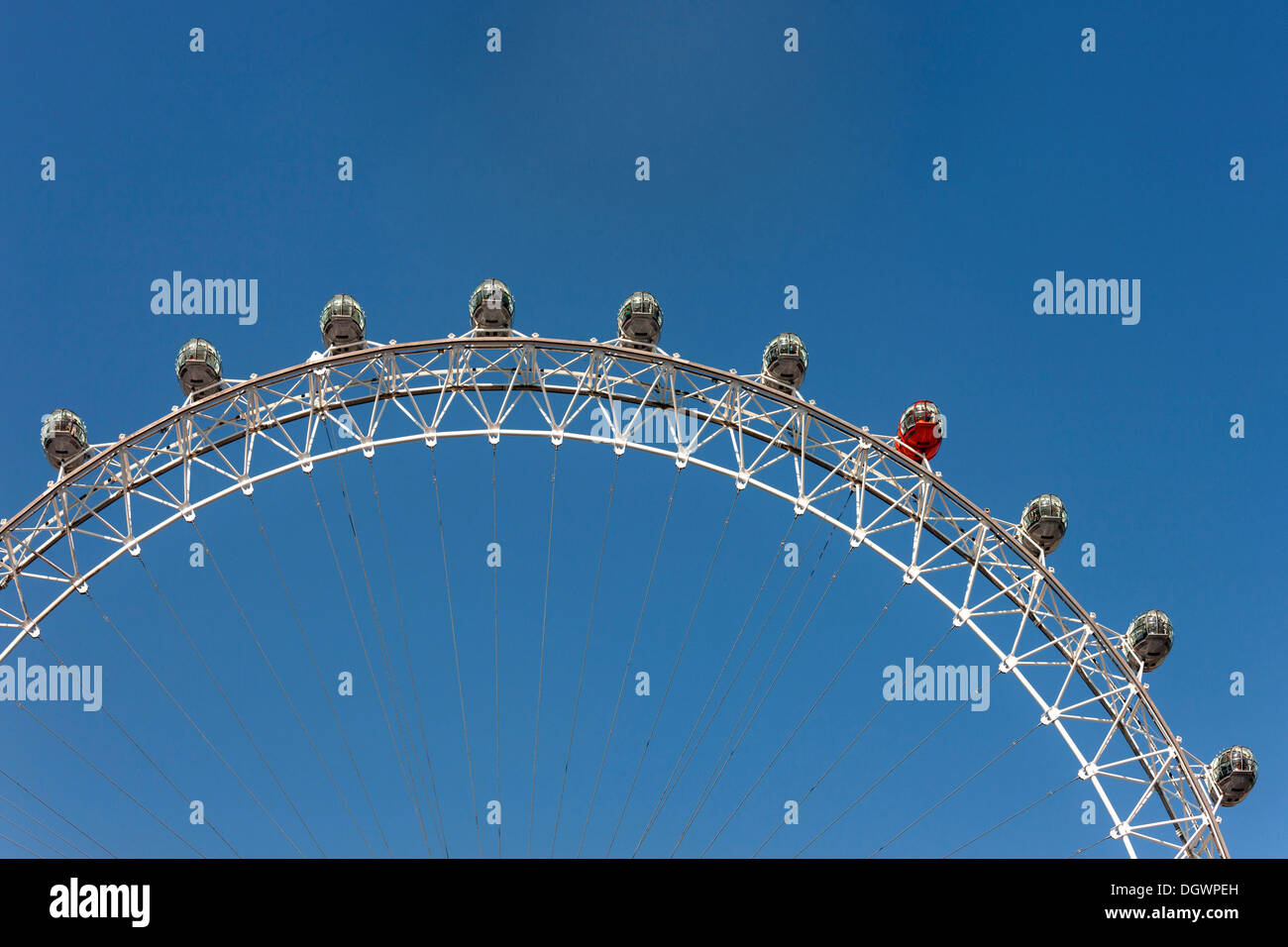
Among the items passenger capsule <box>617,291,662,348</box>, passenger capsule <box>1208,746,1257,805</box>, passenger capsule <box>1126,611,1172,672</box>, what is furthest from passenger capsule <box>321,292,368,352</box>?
passenger capsule <box>1208,746,1257,805</box>

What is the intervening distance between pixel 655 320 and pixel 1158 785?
1637 centimetres

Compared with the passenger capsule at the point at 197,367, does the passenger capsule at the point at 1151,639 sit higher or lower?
lower

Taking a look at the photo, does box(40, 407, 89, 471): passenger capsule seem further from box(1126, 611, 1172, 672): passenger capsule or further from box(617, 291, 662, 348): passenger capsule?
box(1126, 611, 1172, 672): passenger capsule

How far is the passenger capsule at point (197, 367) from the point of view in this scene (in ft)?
97.2

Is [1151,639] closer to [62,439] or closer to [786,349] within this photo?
[786,349]

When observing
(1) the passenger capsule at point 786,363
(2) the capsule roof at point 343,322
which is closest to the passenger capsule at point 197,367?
(2) the capsule roof at point 343,322

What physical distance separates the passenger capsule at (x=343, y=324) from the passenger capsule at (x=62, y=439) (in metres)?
6.89

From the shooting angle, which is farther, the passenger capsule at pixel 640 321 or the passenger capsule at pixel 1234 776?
the passenger capsule at pixel 640 321

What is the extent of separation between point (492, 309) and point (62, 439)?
450 inches

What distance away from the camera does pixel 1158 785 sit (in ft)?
91.4

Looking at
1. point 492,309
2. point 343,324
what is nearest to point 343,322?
point 343,324

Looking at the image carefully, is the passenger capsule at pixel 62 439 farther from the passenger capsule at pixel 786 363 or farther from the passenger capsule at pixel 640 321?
the passenger capsule at pixel 786 363
